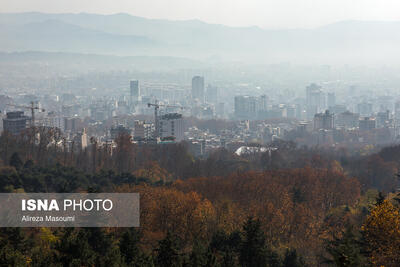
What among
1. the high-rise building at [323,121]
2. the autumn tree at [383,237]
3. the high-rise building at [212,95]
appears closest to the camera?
the autumn tree at [383,237]

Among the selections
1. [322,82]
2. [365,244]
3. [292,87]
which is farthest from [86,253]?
[322,82]

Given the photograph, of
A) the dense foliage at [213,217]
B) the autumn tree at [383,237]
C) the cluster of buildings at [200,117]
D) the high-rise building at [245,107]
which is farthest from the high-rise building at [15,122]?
the high-rise building at [245,107]

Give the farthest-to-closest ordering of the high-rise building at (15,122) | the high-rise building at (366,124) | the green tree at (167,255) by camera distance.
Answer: the high-rise building at (366,124) → the high-rise building at (15,122) → the green tree at (167,255)

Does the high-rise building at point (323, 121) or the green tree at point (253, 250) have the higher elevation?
the green tree at point (253, 250)

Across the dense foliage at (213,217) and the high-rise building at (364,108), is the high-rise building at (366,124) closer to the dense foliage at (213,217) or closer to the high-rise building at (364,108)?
the high-rise building at (364,108)

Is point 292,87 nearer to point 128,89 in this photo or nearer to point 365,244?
point 128,89

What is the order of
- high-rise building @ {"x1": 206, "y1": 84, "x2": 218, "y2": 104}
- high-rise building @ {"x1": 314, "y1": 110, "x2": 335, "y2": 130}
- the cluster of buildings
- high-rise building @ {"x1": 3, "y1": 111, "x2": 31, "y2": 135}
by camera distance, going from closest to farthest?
high-rise building @ {"x1": 3, "y1": 111, "x2": 31, "y2": 135}
the cluster of buildings
high-rise building @ {"x1": 314, "y1": 110, "x2": 335, "y2": 130}
high-rise building @ {"x1": 206, "y1": 84, "x2": 218, "y2": 104}

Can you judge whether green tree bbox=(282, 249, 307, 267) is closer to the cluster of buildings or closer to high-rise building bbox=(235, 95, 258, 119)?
the cluster of buildings

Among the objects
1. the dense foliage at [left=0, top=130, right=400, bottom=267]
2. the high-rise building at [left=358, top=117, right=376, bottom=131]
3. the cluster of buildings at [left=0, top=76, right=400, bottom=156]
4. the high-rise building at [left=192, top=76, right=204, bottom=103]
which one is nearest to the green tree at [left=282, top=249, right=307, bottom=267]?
the dense foliage at [left=0, top=130, right=400, bottom=267]

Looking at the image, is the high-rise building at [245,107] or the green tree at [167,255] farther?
the high-rise building at [245,107]
